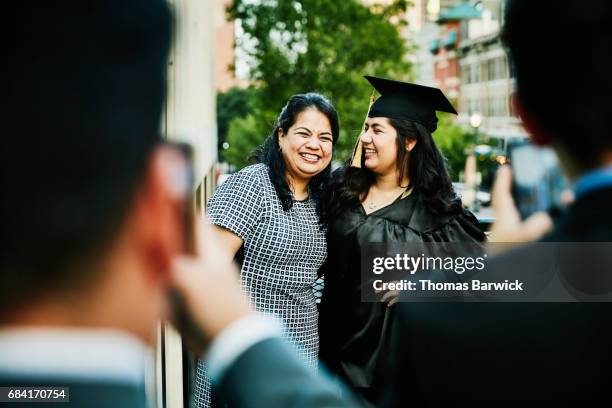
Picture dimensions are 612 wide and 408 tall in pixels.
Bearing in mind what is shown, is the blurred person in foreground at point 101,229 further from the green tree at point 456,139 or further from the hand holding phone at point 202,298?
the green tree at point 456,139

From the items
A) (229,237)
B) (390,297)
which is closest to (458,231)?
(390,297)

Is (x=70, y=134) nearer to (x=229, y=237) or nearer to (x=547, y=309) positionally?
(x=547, y=309)

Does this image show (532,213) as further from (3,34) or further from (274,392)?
(3,34)

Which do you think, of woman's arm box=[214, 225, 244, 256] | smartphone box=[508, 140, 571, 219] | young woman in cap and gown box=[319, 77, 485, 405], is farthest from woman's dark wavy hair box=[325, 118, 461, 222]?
smartphone box=[508, 140, 571, 219]

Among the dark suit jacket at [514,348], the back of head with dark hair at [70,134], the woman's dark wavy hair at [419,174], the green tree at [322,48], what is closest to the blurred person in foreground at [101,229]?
the back of head with dark hair at [70,134]

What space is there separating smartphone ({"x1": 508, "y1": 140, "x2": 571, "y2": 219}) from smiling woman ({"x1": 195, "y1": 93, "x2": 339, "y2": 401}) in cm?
104

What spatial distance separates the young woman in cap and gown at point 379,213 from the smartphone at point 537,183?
1.21 meters

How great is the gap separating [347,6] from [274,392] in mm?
14229

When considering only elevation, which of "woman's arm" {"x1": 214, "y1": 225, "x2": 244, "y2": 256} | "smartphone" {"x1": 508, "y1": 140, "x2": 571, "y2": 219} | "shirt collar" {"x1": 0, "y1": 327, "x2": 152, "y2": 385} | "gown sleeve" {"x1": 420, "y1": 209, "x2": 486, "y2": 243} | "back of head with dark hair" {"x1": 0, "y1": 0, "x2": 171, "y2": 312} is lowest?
"shirt collar" {"x1": 0, "y1": 327, "x2": 152, "y2": 385}

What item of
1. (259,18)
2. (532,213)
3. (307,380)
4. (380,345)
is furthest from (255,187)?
(259,18)

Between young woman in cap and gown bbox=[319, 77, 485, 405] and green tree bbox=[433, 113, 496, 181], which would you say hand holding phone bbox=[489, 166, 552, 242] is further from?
green tree bbox=[433, 113, 496, 181]

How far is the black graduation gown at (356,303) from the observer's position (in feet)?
7.25

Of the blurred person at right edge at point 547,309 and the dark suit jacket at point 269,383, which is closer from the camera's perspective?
the dark suit jacket at point 269,383

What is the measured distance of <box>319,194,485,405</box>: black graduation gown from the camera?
2209 mm
